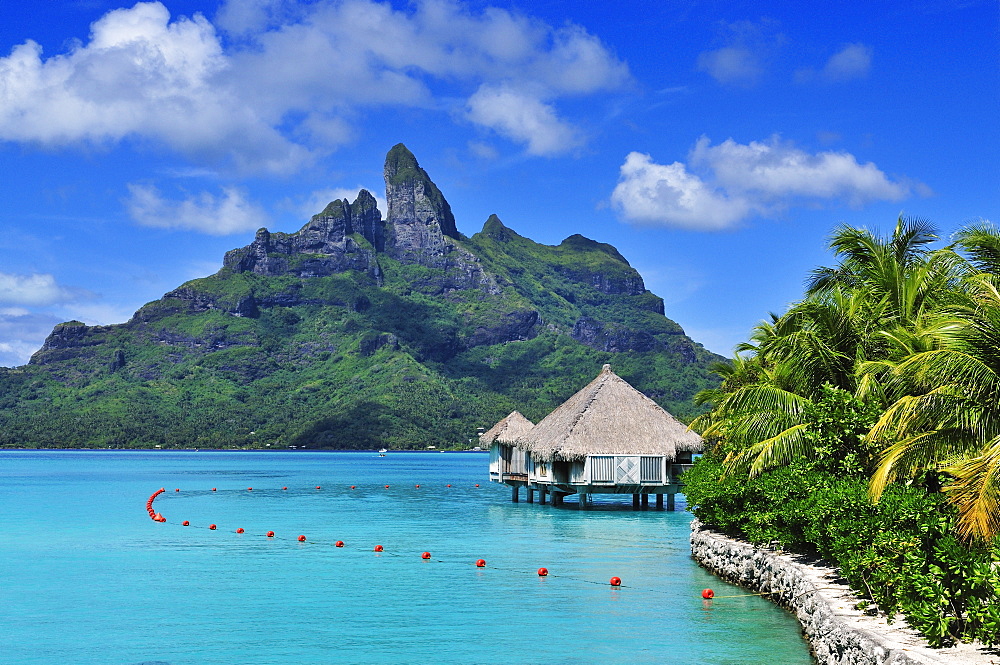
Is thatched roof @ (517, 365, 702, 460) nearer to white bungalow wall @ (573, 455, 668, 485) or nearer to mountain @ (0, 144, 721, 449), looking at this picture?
white bungalow wall @ (573, 455, 668, 485)

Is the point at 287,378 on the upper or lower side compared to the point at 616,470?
upper

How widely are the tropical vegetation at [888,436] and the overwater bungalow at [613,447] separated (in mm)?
8345

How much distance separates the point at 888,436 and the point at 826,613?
3000mm

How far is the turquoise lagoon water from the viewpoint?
44.2ft

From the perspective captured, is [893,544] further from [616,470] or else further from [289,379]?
[289,379]

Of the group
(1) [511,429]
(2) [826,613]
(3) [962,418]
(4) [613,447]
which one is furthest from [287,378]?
(3) [962,418]

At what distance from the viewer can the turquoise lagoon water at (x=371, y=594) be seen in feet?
44.2

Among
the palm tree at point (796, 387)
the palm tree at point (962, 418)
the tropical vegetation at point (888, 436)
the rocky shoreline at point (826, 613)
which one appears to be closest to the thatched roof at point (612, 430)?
the tropical vegetation at point (888, 436)

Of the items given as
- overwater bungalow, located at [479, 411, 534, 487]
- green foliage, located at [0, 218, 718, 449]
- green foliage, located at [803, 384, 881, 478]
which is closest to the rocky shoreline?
green foliage, located at [803, 384, 881, 478]

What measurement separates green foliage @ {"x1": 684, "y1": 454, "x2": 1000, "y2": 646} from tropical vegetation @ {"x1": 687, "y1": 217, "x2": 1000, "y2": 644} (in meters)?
0.02

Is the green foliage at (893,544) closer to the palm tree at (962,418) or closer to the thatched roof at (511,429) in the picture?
the palm tree at (962,418)

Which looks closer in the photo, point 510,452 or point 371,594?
point 371,594

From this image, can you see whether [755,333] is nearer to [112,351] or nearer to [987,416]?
[987,416]

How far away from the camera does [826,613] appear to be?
38.7ft
